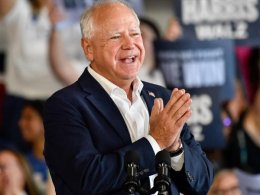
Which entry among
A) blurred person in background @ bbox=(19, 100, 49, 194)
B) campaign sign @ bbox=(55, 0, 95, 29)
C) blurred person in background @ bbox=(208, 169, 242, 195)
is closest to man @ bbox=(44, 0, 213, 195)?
blurred person in background @ bbox=(208, 169, 242, 195)

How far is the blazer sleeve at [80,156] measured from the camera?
318 centimetres

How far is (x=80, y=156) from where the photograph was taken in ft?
10.5

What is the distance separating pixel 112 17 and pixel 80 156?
0.50 m

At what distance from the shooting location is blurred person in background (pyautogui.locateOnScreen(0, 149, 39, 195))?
5.98m

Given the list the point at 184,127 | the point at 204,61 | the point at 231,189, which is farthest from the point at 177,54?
the point at 184,127

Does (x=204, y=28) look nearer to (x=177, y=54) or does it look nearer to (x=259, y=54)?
(x=177, y=54)

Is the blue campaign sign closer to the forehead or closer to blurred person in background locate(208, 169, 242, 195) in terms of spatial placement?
blurred person in background locate(208, 169, 242, 195)

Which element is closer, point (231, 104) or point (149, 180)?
point (149, 180)

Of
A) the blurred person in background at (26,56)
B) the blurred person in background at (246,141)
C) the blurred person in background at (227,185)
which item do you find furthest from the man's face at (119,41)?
the blurred person in background at (26,56)

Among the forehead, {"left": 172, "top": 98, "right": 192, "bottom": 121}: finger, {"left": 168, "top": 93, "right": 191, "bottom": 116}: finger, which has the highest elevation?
the forehead

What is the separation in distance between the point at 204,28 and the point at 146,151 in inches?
140

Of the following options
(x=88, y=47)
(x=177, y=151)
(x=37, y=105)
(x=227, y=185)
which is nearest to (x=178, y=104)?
(x=177, y=151)

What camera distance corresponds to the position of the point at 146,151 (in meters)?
3.21

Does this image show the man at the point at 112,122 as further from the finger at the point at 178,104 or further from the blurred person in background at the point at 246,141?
the blurred person in background at the point at 246,141
